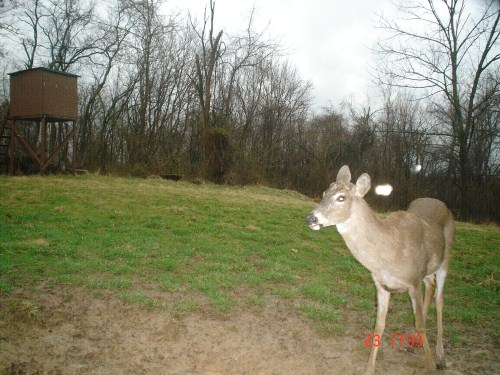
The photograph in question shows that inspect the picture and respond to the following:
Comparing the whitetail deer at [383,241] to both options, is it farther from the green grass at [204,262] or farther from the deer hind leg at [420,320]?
the green grass at [204,262]

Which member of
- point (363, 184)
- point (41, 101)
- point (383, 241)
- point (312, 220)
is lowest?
point (383, 241)

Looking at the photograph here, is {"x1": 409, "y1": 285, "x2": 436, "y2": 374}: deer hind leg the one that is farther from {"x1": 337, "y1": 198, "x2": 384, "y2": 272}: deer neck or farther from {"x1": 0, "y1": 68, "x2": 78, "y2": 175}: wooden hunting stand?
{"x1": 0, "y1": 68, "x2": 78, "y2": 175}: wooden hunting stand

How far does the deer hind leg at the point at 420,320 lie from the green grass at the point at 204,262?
92 cm

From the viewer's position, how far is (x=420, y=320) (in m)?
4.22

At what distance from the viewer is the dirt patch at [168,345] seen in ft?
13.2

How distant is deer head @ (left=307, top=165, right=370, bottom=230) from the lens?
11.8 ft

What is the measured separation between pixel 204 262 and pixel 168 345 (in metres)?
2.77

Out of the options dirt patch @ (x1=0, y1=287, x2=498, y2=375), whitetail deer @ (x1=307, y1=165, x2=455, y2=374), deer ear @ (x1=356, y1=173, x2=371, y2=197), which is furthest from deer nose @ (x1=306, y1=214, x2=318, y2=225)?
dirt patch @ (x1=0, y1=287, x2=498, y2=375)

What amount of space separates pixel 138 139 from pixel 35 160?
10.1 metres

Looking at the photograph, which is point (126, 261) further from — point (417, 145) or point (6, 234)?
point (417, 145)

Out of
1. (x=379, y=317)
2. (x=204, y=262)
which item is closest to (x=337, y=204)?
(x=379, y=317)

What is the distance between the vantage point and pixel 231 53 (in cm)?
2975

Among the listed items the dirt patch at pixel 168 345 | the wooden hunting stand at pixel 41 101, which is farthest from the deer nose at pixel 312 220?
the wooden hunting stand at pixel 41 101
